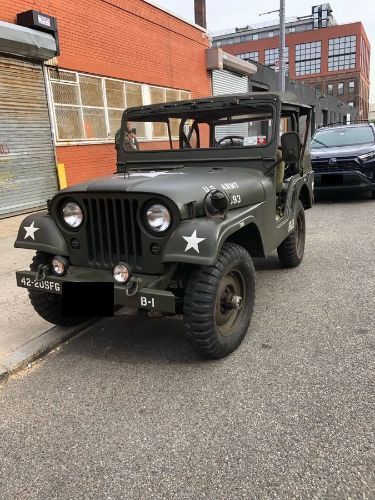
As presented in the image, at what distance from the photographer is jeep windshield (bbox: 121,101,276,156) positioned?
14.1 ft

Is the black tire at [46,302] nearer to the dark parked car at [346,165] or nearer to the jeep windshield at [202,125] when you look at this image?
the jeep windshield at [202,125]

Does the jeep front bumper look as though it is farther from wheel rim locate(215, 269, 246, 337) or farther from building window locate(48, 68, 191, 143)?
building window locate(48, 68, 191, 143)

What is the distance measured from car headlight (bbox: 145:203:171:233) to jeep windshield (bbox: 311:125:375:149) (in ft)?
28.9

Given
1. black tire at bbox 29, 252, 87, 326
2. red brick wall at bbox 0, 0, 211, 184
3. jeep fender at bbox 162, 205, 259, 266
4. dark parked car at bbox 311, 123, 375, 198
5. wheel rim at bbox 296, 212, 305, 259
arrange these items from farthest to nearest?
1. dark parked car at bbox 311, 123, 375, 198
2. red brick wall at bbox 0, 0, 211, 184
3. wheel rim at bbox 296, 212, 305, 259
4. black tire at bbox 29, 252, 87, 326
5. jeep fender at bbox 162, 205, 259, 266

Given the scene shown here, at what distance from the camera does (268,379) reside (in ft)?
10.00

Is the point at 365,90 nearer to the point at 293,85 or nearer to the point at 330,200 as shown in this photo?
the point at 293,85

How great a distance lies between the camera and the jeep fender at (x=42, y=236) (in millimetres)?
3418

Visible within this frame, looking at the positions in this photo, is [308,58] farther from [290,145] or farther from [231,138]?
[290,145]

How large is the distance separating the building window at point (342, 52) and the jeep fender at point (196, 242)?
74.1 meters

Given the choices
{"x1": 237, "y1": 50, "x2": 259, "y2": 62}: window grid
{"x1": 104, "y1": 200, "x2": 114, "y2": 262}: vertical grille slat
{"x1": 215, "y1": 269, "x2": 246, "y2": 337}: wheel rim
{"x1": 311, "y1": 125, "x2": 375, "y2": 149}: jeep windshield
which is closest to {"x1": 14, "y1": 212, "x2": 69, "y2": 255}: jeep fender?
{"x1": 104, "y1": 200, "x2": 114, "y2": 262}: vertical grille slat

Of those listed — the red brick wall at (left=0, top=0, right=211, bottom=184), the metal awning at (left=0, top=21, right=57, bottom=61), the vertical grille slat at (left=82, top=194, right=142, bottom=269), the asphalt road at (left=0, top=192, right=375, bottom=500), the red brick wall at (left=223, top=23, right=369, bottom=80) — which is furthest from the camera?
the red brick wall at (left=223, top=23, right=369, bottom=80)

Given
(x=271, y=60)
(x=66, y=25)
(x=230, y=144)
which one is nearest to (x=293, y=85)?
(x=66, y=25)

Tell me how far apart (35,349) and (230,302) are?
1601mm

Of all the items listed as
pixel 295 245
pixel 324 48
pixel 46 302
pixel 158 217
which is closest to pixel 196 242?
pixel 158 217
